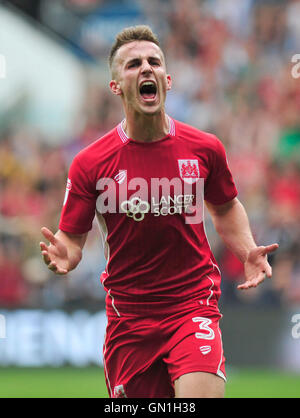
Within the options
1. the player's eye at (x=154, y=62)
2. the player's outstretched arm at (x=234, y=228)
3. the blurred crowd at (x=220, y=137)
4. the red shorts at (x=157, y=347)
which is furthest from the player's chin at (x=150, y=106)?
the blurred crowd at (x=220, y=137)

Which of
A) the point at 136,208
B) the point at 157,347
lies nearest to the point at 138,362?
the point at 157,347

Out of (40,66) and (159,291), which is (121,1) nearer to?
(40,66)

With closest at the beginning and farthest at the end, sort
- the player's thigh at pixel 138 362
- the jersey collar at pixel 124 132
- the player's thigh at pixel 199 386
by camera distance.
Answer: the player's thigh at pixel 199 386 < the player's thigh at pixel 138 362 < the jersey collar at pixel 124 132

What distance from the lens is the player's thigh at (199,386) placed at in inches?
206

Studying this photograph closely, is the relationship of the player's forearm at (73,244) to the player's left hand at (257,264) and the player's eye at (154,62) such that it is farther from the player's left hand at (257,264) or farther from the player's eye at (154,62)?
the player's eye at (154,62)

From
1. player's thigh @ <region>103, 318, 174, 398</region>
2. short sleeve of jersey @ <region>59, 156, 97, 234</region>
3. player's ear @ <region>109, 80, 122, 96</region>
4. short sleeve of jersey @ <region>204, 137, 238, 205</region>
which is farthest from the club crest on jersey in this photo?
player's thigh @ <region>103, 318, 174, 398</region>

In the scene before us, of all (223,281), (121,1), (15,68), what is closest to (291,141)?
(223,281)

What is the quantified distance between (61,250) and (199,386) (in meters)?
1.25

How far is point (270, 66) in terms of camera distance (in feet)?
48.1

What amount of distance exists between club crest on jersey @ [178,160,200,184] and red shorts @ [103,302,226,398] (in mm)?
820

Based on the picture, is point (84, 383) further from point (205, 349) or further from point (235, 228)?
point (205, 349)

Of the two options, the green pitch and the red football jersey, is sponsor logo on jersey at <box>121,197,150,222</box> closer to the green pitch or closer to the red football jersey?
the red football jersey

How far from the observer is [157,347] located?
18.4ft

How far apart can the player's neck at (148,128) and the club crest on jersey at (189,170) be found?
10.4 inches
